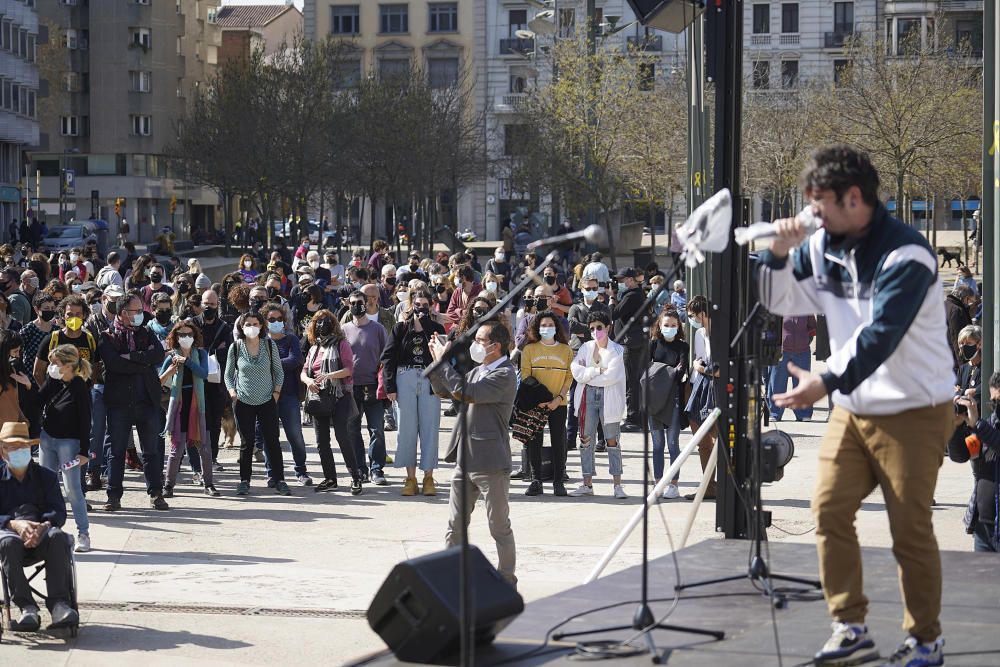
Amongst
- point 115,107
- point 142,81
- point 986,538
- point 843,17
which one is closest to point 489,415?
point 986,538

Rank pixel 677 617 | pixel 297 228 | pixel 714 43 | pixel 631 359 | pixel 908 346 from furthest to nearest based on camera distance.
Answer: pixel 297 228, pixel 631 359, pixel 714 43, pixel 677 617, pixel 908 346

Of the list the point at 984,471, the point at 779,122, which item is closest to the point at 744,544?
Result: the point at 984,471

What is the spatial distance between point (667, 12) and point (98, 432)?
7186 millimetres

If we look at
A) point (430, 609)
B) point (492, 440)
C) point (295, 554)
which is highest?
point (492, 440)

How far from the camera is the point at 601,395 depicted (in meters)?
15.6

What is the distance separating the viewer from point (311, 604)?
10961mm

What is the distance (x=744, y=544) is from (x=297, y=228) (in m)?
58.0

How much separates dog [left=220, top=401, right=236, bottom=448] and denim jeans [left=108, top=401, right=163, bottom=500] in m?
1.62

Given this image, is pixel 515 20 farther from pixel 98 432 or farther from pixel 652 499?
pixel 652 499

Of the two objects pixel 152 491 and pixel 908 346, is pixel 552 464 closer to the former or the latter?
pixel 152 491

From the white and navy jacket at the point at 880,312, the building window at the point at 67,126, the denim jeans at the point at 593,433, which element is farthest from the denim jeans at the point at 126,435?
the building window at the point at 67,126

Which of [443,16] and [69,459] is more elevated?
[443,16]

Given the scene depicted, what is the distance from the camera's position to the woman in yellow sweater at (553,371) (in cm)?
1502

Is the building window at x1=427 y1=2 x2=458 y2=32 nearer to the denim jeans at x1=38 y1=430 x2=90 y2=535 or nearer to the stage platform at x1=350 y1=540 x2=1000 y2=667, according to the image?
the denim jeans at x1=38 y1=430 x2=90 y2=535
